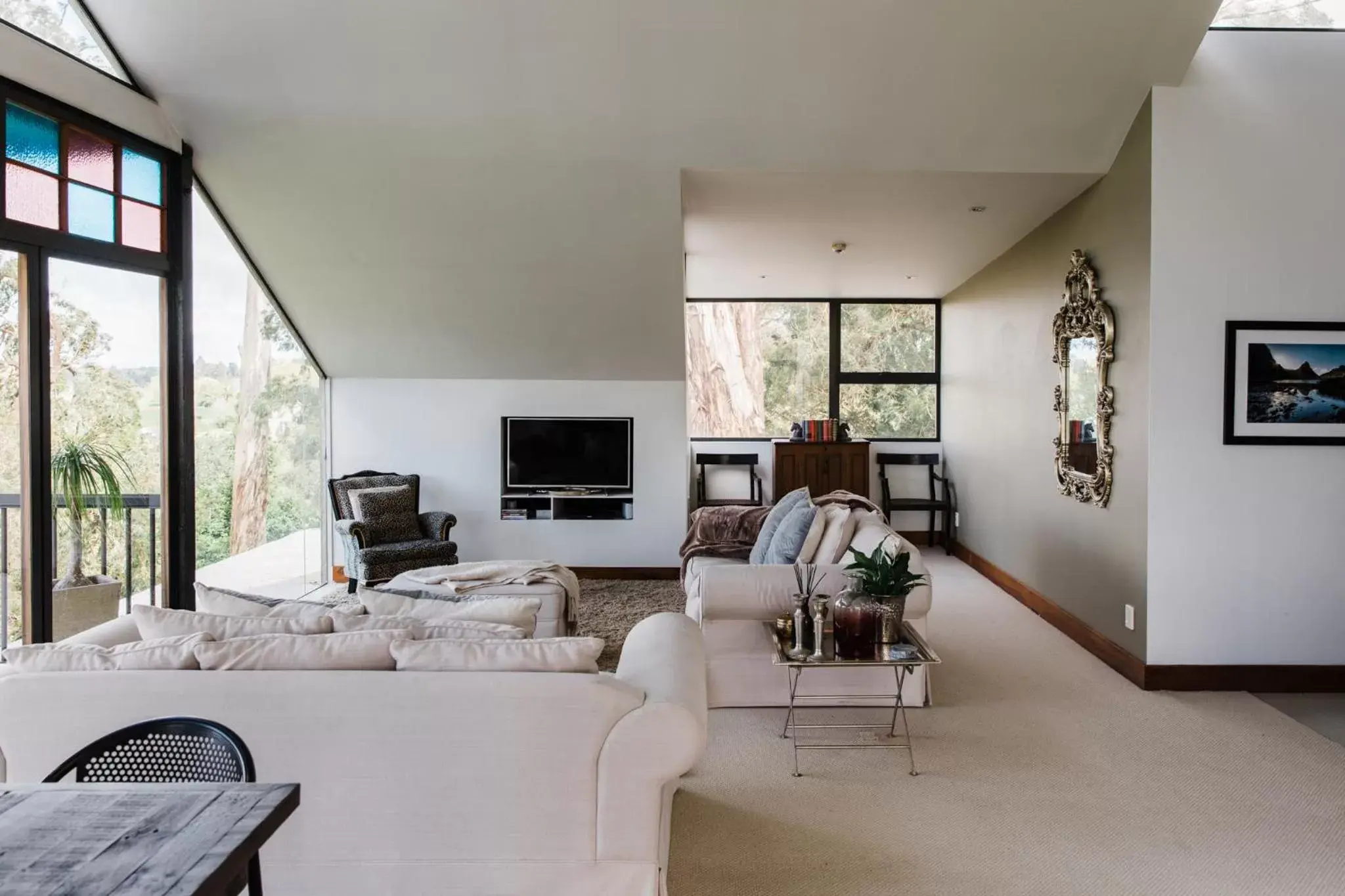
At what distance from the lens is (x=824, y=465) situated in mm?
7723

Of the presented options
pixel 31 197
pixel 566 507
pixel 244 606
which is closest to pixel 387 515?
pixel 566 507

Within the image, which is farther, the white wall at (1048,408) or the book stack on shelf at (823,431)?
the book stack on shelf at (823,431)

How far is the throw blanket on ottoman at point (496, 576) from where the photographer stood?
4344mm

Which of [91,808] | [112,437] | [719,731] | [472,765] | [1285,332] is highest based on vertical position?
[1285,332]

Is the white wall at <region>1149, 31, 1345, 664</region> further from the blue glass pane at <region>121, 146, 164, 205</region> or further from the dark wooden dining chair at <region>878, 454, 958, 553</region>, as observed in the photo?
the blue glass pane at <region>121, 146, 164, 205</region>

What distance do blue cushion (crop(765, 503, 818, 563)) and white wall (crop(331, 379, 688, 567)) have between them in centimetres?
231

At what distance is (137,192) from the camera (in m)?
4.08

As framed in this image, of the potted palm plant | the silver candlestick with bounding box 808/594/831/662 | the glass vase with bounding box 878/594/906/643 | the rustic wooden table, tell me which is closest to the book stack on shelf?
the glass vase with bounding box 878/594/906/643

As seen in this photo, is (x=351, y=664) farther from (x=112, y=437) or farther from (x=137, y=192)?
(x=137, y=192)

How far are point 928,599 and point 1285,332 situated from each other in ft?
7.05

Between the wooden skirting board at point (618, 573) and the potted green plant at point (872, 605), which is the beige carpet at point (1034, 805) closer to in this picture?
the potted green plant at point (872, 605)

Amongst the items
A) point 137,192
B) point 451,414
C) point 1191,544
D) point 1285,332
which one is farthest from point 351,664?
point 451,414

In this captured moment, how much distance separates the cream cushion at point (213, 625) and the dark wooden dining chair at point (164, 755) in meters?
0.62

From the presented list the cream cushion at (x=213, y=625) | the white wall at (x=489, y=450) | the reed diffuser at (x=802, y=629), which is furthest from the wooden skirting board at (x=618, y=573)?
the cream cushion at (x=213, y=625)
